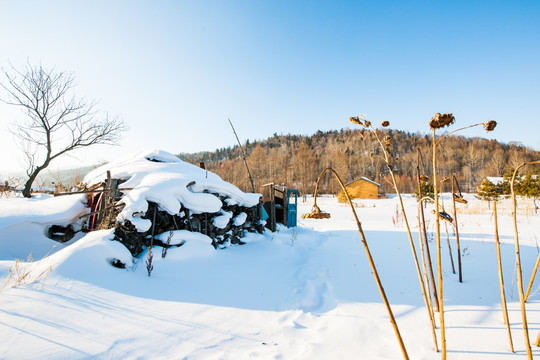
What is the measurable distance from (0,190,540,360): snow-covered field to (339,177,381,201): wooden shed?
31.8 metres

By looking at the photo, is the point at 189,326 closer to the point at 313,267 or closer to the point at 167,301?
the point at 167,301

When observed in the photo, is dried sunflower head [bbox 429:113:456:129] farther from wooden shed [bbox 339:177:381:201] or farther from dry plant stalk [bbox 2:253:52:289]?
wooden shed [bbox 339:177:381:201]

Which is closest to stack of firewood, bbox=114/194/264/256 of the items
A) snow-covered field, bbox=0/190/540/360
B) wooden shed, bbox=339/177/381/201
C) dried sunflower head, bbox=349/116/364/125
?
snow-covered field, bbox=0/190/540/360

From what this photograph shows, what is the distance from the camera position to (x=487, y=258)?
4633mm

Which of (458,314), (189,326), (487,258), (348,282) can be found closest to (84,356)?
(189,326)

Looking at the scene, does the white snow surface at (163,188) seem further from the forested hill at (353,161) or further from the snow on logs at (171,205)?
the forested hill at (353,161)

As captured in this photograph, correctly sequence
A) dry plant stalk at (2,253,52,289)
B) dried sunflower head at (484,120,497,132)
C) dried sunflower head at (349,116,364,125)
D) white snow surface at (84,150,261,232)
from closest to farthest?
1. dried sunflower head at (484,120,497,132)
2. dried sunflower head at (349,116,364,125)
3. dry plant stalk at (2,253,52,289)
4. white snow surface at (84,150,261,232)

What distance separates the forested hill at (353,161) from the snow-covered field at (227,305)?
24.1 metres

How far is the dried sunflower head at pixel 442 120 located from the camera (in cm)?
123

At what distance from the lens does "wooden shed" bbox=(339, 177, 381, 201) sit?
35.5m

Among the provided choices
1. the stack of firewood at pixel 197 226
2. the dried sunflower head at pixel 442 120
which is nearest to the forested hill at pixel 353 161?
the stack of firewood at pixel 197 226

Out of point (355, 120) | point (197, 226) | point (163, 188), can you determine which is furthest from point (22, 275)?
point (355, 120)

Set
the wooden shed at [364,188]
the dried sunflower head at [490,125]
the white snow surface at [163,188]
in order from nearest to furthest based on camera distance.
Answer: the dried sunflower head at [490,125] → the white snow surface at [163,188] → the wooden shed at [364,188]

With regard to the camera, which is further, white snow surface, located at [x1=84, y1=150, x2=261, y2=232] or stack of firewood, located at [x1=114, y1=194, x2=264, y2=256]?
white snow surface, located at [x1=84, y1=150, x2=261, y2=232]
